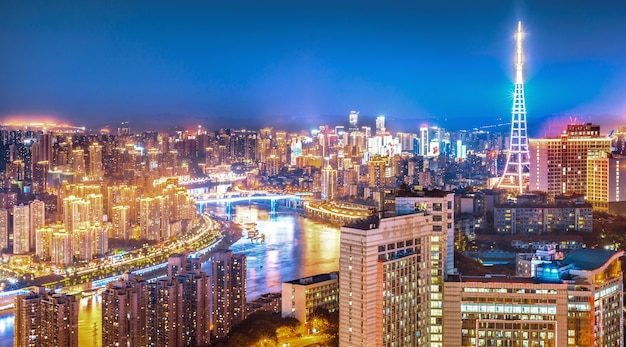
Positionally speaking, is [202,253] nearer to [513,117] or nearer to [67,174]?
[67,174]

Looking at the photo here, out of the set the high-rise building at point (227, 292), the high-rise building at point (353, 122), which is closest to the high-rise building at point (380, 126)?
the high-rise building at point (353, 122)

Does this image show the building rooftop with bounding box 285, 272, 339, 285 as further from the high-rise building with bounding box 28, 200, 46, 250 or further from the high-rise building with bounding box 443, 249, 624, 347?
the high-rise building with bounding box 28, 200, 46, 250

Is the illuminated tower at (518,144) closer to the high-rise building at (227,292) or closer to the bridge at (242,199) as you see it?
the high-rise building at (227,292)

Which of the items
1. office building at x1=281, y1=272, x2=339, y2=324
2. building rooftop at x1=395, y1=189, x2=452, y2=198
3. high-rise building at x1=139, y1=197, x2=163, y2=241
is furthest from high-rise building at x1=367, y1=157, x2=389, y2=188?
building rooftop at x1=395, y1=189, x2=452, y2=198

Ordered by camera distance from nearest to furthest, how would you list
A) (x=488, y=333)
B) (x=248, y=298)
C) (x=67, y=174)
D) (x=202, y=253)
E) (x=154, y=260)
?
(x=488, y=333), (x=248, y=298), (x=154, y=260), (x=202, y=253), (x=67, y=174)

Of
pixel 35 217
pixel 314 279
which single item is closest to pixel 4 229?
pixel 35 217

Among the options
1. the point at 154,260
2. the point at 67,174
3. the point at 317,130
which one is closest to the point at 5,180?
the point at 67,174
